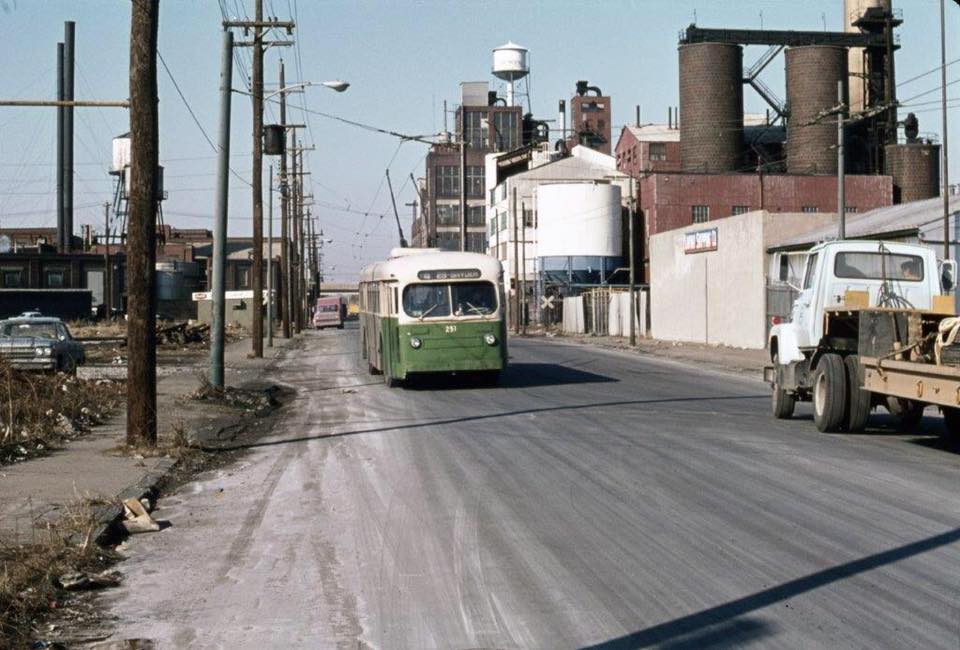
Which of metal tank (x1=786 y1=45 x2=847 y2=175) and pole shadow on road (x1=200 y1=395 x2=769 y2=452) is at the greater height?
metal tank (x1=786 y1=45 x2=847 y2=175)

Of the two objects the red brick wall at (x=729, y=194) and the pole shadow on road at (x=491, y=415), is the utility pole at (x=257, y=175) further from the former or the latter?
the red brick wall at (x=729, y=194)

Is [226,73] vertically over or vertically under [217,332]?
over

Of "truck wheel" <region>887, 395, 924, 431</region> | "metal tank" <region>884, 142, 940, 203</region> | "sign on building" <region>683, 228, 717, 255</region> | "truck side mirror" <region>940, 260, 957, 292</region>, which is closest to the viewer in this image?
"truck wheel" <region>887, 395, 924, 431</region>

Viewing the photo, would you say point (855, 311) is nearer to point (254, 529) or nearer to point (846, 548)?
point (846, 548)

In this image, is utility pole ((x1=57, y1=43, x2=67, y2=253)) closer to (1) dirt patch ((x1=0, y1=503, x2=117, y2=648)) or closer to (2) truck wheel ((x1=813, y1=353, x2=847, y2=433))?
(2) truck wheel ((x1=813, y1=353, x2=847, y2=433))

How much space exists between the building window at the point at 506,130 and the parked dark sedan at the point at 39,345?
10718cm

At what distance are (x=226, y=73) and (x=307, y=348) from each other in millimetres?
28772

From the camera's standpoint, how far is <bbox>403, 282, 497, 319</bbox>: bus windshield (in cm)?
2650

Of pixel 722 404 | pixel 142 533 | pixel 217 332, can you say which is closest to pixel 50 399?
pixel 217 332

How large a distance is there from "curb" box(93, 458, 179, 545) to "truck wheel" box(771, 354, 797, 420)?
9327 millimetres

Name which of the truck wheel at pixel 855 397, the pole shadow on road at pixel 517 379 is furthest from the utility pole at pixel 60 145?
the truck wheel at pixel 855 397

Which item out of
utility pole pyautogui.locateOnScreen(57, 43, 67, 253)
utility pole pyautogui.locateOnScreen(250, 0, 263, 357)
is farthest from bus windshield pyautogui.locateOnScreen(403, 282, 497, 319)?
utility pole pyautogui.locateOnScreen(57, 43, 67, 253)

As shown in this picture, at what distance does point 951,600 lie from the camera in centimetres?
751

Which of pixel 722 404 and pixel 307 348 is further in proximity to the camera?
pixel 307 348
